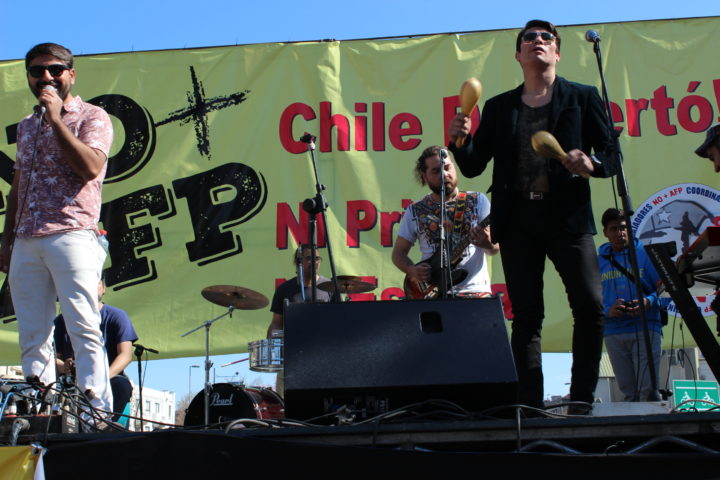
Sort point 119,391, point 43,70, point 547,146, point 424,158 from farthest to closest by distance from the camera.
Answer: point 119,391, point 424,158, point 43,70, point 547,146

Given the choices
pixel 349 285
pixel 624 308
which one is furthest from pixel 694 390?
pixel 349 285

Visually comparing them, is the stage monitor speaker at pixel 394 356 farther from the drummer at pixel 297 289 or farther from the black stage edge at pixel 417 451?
the drummer at pixel 297 289

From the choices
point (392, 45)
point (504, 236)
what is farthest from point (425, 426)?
point (392, 45)

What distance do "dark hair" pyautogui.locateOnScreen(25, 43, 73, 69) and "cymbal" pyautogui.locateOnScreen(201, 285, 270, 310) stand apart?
2536 mm

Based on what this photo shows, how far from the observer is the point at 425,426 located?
7.01ft

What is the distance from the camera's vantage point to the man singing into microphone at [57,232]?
309cm

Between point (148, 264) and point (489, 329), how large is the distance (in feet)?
14.0

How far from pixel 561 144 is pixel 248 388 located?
3106 millimetres

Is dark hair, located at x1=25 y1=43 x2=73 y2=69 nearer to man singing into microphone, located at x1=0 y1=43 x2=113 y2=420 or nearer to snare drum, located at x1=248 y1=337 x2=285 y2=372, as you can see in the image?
man singing into microphone, located at x1=0 y1=43 x2=113 y2=420

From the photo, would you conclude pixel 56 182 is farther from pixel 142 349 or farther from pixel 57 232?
pixel 142 349

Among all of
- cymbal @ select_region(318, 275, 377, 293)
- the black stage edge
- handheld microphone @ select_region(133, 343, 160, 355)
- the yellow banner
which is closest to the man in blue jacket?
the yellow banner

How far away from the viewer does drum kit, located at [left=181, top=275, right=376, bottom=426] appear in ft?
17.3

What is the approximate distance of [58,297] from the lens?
316 cm

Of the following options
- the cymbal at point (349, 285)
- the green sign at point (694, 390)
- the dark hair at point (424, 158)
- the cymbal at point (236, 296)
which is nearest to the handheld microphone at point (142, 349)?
the cymbal at point (236, 296)
